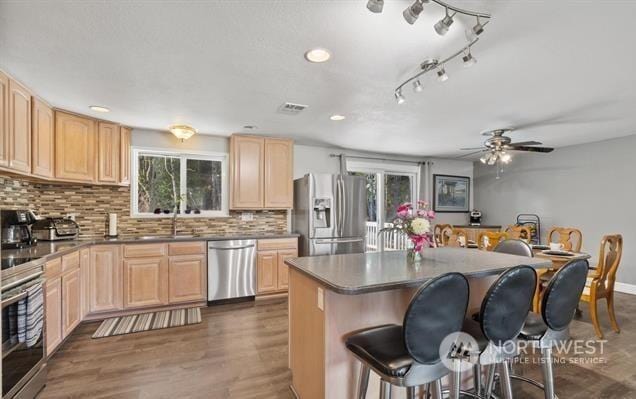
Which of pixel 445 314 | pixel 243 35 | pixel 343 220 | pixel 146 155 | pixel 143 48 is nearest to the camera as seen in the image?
pixel 445 314

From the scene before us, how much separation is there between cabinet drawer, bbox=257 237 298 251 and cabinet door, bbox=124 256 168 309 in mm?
1209

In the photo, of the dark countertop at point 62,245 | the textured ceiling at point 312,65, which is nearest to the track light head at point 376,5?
the textured ceiling at point 312,65

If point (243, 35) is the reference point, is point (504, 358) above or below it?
below

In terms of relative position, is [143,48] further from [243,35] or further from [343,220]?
[343,220]

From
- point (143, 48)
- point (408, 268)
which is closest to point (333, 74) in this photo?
point (143, 48)

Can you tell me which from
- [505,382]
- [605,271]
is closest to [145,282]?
[505,382]

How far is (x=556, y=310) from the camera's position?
5.34 feet

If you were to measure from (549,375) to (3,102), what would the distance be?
4215 mm

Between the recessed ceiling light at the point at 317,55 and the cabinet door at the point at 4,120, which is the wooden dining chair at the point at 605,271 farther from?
the cabinet door at the point at 4,120

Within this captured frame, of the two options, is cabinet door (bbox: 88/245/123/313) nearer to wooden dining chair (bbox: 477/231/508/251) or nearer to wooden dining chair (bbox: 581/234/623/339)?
wooden dining chair (bbox: 477/231/508/251)

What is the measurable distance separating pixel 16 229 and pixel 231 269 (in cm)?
214

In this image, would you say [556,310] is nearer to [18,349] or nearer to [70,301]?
[18,349]

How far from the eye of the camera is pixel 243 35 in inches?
73.1

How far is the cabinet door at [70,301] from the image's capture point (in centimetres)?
270
